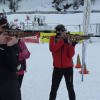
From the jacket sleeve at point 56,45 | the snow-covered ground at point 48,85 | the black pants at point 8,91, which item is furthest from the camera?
the snow-covered ground at point 48,85

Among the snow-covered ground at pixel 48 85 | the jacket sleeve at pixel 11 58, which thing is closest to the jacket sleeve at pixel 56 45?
the jacket sleeve at pixel 11 58

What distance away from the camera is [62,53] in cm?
373

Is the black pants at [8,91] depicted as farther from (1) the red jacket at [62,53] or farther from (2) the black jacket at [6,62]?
(1) the red jacket at [62,53]

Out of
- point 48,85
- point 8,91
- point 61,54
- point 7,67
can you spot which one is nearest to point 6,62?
point 7,67

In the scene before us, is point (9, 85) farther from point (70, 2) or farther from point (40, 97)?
point (70, 2)

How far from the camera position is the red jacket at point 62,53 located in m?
3.67

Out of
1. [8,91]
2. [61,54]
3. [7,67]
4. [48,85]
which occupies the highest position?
[7,67]

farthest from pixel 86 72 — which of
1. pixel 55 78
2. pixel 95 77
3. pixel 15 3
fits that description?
pixel 15 3

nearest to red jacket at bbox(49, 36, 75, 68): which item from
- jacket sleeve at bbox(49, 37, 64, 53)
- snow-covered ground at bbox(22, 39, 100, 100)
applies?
jacket sleeve at bbox(49, 37, 64, 53)

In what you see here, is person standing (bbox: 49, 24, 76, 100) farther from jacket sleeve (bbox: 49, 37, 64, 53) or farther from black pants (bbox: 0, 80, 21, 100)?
black pants (bbox: 0, 80, 21, 100)

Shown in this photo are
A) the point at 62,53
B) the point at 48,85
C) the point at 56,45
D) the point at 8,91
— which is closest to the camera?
the point at 8,91

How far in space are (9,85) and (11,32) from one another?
55 centimetres

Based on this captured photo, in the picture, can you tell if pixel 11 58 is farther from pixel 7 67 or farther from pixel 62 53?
pixel 62 53

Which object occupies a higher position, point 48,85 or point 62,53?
point 62,53
